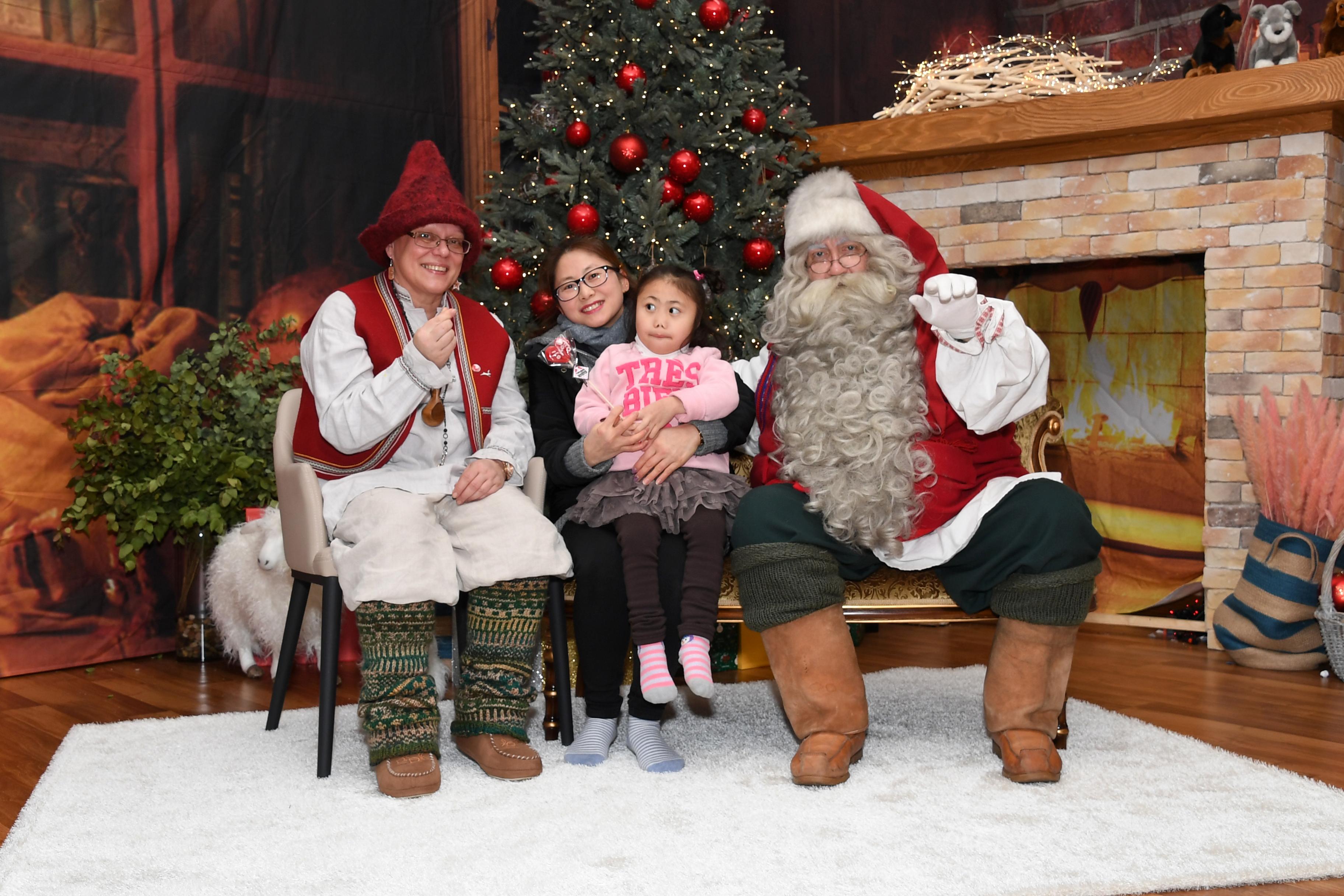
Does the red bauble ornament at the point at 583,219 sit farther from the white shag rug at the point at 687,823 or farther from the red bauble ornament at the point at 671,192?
the white shag rug at the point at 687,823

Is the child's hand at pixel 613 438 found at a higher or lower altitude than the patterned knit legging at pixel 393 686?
higher

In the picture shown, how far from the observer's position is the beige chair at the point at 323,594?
2.61 m

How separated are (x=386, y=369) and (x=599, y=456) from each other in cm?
52

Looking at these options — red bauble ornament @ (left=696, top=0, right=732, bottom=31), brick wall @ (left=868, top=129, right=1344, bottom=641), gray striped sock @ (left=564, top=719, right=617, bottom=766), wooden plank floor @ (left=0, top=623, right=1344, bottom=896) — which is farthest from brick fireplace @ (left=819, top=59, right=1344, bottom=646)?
gray striped sock @ (left=564, top=719, right=617, bottom=766)

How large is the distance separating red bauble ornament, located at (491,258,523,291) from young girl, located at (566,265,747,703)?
96 cm

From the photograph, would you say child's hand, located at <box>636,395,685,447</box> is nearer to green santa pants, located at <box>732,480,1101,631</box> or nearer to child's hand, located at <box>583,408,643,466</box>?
child's hand, located at <box>583,408,643,466</box>

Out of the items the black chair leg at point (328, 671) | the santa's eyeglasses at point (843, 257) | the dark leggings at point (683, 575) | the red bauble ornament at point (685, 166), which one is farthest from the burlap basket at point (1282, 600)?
the black chair leg at point (328, 671)

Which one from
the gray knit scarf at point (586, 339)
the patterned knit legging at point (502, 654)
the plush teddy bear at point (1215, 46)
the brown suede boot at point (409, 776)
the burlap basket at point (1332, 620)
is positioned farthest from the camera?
the plush teddy bear at point (1215, 46)

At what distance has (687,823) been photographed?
225 centimetres

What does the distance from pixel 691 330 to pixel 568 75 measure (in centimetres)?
147

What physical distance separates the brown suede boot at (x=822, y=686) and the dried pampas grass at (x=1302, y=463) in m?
1.89

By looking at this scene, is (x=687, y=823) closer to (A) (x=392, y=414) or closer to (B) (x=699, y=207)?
(A) (x=392, y=414)

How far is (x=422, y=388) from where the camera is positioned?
263cm

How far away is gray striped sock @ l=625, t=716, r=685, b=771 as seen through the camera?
260 centimetres
